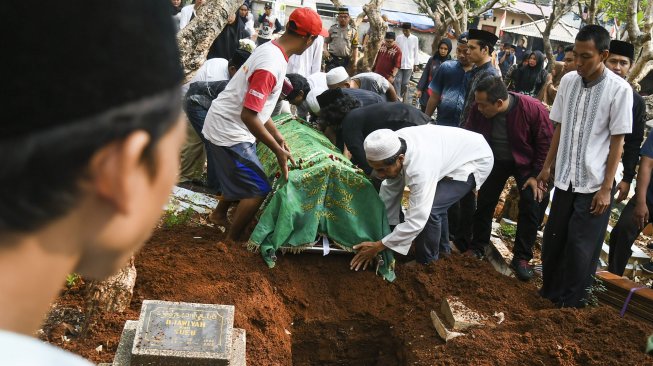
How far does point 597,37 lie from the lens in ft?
13.8

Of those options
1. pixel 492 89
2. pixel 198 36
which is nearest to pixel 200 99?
pixel 198 36

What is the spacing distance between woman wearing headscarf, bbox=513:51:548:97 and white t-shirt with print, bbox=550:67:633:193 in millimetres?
6989

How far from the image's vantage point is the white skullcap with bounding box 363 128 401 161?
4.53 metres

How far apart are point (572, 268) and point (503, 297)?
535 millimetres

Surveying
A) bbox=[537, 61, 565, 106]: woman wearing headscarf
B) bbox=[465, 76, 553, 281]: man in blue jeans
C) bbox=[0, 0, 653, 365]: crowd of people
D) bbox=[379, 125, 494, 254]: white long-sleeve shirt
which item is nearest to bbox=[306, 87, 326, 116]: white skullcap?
bbox=[0, 0, 653, 365]: crowd of people

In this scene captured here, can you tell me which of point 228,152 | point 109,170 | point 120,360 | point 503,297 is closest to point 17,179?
point 109,170

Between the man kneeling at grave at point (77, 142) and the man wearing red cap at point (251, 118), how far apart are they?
375cm

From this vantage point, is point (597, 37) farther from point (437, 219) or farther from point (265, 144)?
point (265, 144)

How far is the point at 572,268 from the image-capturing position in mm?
4613

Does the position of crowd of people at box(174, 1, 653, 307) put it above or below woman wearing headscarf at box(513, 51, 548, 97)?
above

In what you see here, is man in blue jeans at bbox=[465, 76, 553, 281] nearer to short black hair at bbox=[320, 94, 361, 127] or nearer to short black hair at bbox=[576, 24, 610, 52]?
short black hair at bbox=[576, 24, 610, 52]

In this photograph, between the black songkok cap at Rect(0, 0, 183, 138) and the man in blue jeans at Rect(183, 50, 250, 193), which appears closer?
the black songkok cap at Rect(0, 0, 183, 138)

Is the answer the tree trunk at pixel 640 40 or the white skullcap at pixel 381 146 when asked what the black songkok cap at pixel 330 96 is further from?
the tree trunk at pixel 640 40

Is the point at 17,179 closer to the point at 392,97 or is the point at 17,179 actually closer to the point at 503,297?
the point at 503,297
